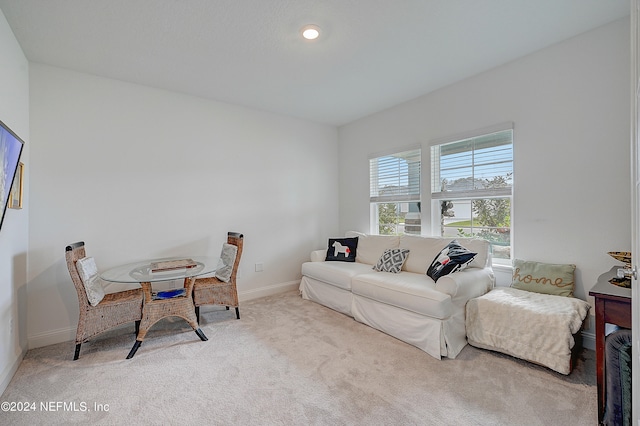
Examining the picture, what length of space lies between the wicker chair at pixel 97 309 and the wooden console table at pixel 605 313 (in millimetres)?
3317

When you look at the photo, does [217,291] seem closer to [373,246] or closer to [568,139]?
[373,246]

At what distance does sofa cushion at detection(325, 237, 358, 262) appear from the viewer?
391cm

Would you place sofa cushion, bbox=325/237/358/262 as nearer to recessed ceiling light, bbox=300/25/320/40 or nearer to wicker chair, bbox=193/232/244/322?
wicker chair, bbox=193/232/244/322

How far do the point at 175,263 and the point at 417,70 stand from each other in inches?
121

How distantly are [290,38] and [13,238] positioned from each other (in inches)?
107

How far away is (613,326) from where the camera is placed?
167cm

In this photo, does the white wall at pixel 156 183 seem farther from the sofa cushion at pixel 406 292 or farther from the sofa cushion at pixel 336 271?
the sofa cushion at pixel 406 292

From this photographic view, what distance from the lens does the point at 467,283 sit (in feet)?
8.34

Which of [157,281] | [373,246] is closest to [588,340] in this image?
[373,246]

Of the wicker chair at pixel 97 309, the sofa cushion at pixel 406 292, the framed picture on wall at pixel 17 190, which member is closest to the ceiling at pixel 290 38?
the framed picture on wall at pixel 17 190

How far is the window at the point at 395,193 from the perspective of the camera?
388cm

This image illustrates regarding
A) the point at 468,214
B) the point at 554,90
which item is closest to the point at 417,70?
the point at 554,90

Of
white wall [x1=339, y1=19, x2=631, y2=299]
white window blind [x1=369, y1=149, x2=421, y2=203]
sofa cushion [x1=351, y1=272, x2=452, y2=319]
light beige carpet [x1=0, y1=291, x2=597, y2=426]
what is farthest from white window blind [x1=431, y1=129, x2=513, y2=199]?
light beige carpet [x1=0, y1=291, x2=597, y2=426]

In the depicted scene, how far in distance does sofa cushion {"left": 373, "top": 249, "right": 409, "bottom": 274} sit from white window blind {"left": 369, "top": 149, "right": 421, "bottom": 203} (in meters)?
0.87
